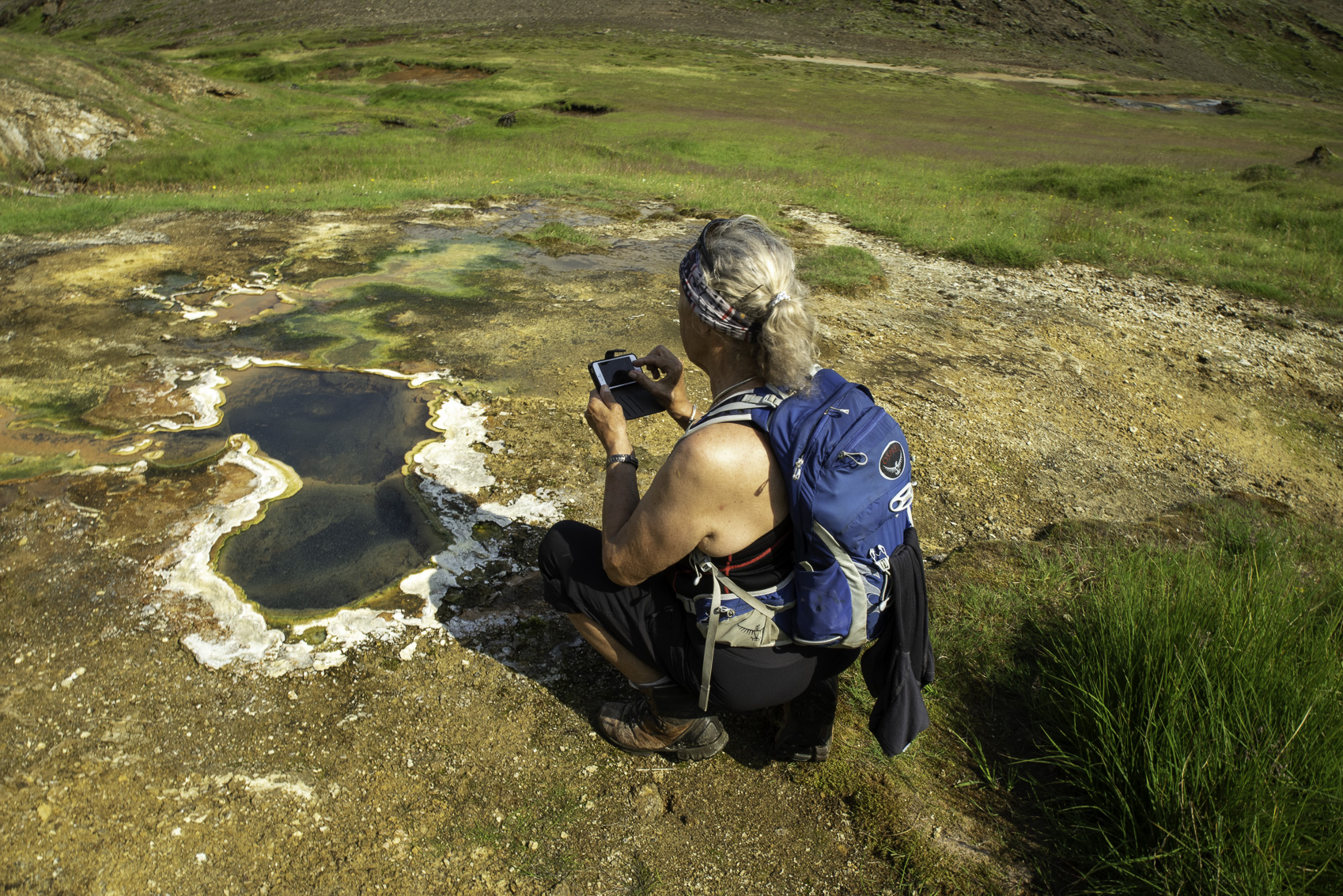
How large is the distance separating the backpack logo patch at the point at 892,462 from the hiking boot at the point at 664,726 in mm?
863

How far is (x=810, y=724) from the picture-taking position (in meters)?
2.30

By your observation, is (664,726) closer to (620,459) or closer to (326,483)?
(620,459)

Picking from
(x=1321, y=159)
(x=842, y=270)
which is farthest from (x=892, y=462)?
(x=1321, y=159)

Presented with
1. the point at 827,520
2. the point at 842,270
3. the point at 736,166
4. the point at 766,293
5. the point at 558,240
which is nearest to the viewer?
the point at 827,520

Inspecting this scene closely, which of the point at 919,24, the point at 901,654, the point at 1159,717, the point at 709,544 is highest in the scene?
the point at 919,24

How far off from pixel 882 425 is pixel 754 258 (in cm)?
50

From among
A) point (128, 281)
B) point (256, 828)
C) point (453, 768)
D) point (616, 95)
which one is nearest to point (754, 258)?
point (453, 768)

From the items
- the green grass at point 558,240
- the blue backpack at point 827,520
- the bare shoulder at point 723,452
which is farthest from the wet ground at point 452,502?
the bare shoulder at point 723,452

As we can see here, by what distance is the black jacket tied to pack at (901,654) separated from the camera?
1.95m

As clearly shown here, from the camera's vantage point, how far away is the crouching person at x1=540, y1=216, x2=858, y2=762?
6.11 ft

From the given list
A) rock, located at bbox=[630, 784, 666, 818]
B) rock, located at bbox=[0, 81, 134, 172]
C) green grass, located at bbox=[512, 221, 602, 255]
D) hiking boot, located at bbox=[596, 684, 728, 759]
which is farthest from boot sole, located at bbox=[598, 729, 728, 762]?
rock, located at bbox=[0, 81, 134, 172]

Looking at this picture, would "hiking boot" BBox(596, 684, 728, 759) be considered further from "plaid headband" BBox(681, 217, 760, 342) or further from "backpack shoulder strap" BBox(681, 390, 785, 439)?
"plaid headband" BBox(681, 217, 760, 342)

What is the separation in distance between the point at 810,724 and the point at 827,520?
84 centimetres

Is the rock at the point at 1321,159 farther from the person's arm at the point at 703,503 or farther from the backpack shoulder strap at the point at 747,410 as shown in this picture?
the person's arm at the point at 703,503
